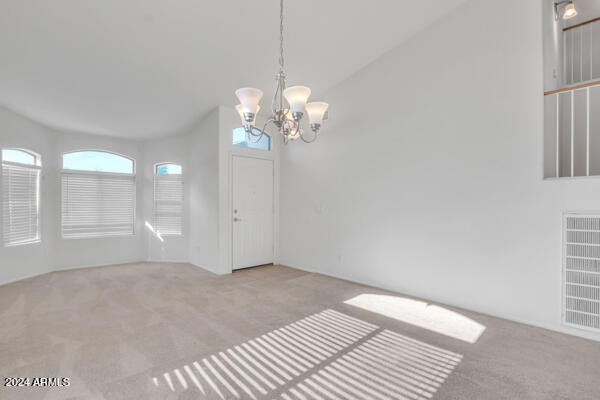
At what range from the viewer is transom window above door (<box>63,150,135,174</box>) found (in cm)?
544

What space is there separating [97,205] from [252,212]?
3.22 meters

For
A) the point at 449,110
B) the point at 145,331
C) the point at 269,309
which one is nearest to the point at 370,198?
the point at 449,110

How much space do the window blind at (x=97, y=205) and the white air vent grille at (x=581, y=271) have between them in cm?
705

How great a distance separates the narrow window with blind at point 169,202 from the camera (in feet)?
19.8

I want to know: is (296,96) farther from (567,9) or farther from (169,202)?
(169,202)

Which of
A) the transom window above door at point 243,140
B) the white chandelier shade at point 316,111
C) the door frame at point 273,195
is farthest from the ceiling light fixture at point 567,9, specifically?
the door frame at point 273,195

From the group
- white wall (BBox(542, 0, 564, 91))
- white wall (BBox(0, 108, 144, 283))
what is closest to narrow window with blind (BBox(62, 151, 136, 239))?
white wall (BBox(0, 108, 144, 283))

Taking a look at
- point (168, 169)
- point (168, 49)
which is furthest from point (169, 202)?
point (168, 49)

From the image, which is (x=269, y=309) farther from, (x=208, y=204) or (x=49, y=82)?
(x=49, y=82)

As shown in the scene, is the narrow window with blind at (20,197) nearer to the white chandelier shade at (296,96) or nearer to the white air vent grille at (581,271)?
the white chandelier shade at (296,96)

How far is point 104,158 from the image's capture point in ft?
18.9

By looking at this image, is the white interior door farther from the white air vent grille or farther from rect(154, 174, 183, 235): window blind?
the white air vent grille

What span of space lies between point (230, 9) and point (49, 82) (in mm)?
2488

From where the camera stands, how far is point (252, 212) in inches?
208
